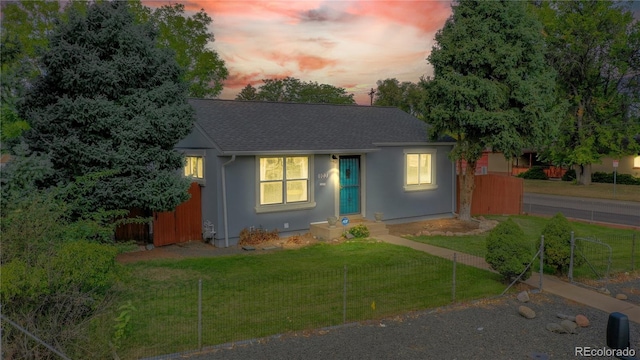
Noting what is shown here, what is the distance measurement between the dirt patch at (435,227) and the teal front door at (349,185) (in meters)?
1.83

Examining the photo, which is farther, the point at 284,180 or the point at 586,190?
the point at 586,190

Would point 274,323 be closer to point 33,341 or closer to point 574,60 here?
point 33,341

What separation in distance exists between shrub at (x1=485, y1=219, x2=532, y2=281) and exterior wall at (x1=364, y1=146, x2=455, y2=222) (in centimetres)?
809

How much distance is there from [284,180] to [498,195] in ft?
40.2

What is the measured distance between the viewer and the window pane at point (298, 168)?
16547mm

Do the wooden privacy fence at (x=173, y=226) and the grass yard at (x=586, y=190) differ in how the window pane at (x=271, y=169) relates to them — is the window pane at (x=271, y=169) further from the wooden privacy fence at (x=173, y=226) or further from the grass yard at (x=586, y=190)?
the grass yard at (x=586, y=190)

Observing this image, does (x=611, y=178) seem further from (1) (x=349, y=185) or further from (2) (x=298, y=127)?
→ (2) (x=298, y=127)

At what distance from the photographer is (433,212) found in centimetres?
2073

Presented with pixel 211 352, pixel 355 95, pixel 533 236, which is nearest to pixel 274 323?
pixel 211 352

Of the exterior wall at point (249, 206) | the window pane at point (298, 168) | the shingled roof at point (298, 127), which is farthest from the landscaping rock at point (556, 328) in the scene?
the window pane at point (298, 168)

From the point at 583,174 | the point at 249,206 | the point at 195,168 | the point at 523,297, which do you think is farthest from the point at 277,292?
the point at 583,174

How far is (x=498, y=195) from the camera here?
22.9 m

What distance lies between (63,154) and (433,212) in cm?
1509

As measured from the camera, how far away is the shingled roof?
15953 millimetres
